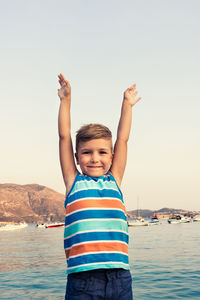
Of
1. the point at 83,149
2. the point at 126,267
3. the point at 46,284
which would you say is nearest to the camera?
the point at 126,267

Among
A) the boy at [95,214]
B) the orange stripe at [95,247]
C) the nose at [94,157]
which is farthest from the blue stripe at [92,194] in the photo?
the orange stripe at [95,247]

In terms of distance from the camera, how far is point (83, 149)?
2.94 metres

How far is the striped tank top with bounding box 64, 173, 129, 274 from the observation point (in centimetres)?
254

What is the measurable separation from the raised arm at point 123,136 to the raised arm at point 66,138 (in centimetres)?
39

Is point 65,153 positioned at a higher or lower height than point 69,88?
lower

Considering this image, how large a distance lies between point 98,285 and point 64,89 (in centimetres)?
184

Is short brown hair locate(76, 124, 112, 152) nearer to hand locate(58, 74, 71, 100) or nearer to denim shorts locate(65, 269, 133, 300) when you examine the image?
hand locate(58, 74, 71, 100)

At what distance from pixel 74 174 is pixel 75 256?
29.8 inches

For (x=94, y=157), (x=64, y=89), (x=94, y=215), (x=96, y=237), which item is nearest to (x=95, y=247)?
(x=96, y=237)

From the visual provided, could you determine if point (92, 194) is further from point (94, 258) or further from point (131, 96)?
point (131, 96)

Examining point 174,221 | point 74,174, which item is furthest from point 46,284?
point 174,221

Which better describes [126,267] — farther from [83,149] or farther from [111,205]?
[83,149]

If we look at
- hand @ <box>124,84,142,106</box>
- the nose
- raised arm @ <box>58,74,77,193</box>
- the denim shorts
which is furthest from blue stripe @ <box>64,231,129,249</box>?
hand @ <box>124,84,142,106</box>

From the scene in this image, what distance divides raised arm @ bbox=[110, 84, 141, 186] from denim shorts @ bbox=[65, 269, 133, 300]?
0.85 metres
